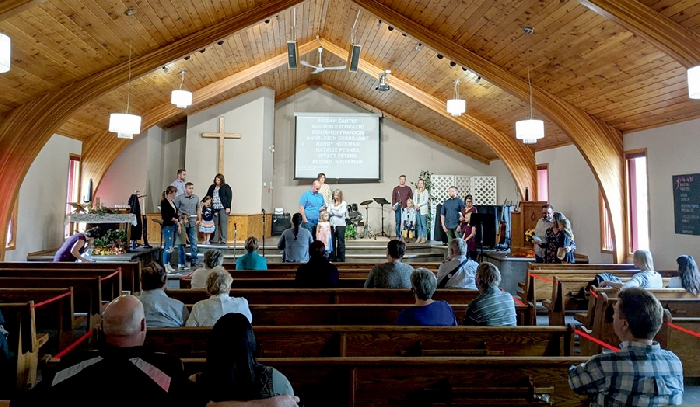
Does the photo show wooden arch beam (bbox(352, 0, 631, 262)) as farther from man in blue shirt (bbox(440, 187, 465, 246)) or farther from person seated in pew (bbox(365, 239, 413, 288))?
person seated in pew (bbox(365, 239, 413, 288))

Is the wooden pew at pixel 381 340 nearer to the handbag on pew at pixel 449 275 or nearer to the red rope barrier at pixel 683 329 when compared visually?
the red rope barrier at pixel 683 329

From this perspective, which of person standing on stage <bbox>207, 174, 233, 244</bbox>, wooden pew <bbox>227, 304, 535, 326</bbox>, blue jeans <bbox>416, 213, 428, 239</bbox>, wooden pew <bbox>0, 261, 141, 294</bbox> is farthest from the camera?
blue jeans <bbox>416, 213, 428, 239</bbox>

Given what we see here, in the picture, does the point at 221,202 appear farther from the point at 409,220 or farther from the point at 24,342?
the point at 24,342

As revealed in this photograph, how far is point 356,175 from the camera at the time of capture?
40.2ft

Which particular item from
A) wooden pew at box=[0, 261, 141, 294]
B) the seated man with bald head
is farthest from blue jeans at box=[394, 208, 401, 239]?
the seated man with bald head

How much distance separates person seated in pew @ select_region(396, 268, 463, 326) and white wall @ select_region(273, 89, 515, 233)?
32.3 ft

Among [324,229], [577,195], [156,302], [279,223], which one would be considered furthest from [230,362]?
[279,223]

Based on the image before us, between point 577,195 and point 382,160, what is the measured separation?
529cm

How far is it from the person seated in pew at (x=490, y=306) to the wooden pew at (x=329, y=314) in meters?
0.44

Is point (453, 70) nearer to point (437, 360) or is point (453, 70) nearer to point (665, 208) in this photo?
point (665, 208)

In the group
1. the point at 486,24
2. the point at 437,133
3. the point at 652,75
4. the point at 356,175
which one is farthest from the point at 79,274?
the point at 437,133

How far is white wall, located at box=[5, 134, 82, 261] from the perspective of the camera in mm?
7355

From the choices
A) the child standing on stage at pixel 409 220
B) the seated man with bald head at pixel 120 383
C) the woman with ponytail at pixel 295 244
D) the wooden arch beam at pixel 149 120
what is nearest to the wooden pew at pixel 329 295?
the woman with ponytail at pixel 295 244

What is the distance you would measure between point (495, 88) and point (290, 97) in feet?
19.9
